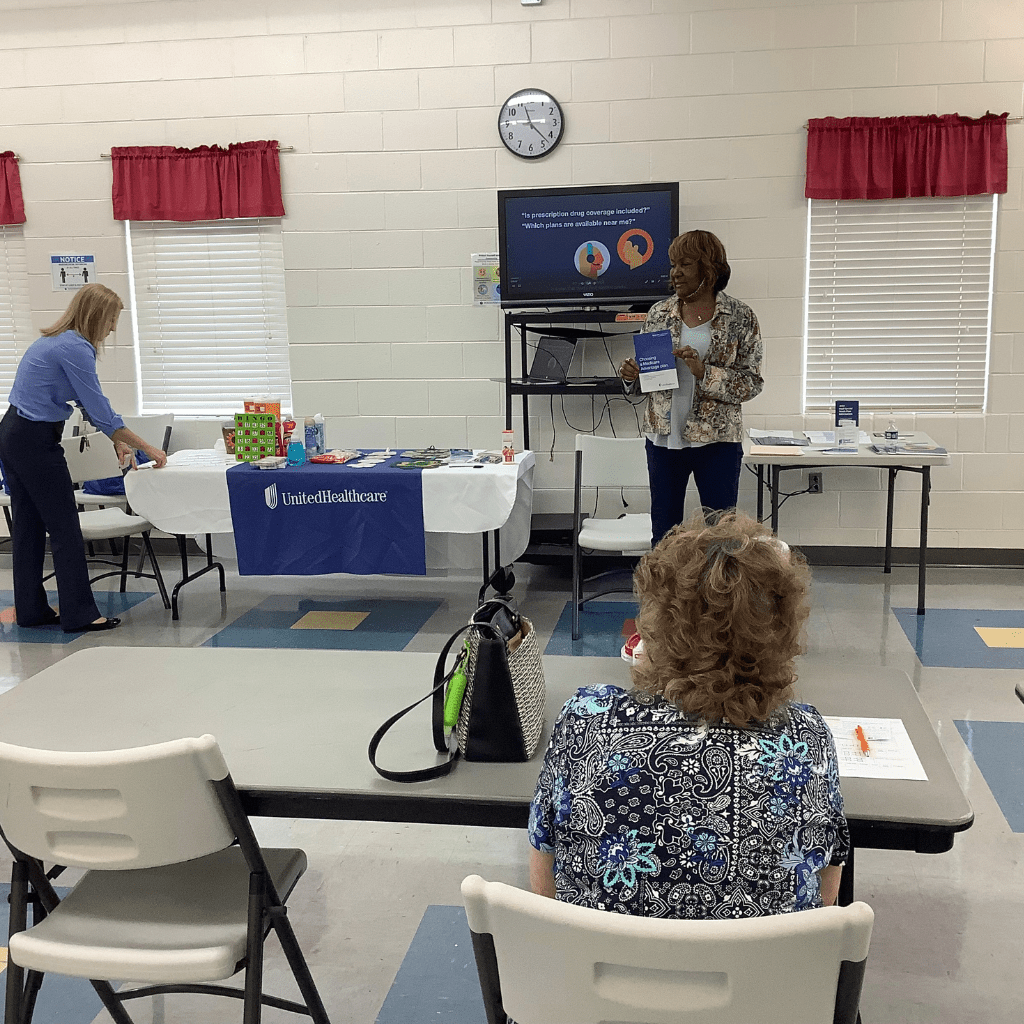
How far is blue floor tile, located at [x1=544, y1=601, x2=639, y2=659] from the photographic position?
4387 mm

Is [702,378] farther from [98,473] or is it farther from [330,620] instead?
[98,473]

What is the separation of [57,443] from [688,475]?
2.81 m

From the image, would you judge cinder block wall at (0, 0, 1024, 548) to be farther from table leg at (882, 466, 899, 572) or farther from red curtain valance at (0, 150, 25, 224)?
table leg at (882, 466, 899, 572)

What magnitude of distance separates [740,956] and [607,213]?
4.75 meters

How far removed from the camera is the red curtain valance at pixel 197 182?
5.81 meters

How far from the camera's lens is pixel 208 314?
616cm

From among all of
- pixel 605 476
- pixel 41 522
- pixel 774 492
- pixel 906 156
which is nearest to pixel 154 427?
pixel 41 522

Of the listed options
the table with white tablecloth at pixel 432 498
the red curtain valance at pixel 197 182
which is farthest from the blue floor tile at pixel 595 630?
the red curtain valance at pixel 197 182

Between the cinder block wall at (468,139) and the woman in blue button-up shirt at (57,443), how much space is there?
161 cm

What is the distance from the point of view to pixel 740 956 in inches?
41.8

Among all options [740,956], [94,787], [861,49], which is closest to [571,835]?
[740,956]

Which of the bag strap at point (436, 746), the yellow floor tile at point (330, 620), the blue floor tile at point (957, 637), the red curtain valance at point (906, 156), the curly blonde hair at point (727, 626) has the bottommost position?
the yellow floor tile at point (330, 620)

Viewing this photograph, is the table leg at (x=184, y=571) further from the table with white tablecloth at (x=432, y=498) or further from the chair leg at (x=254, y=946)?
the chair leg at (x=254, y=946)

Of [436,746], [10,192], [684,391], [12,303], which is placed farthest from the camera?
[12,303]
